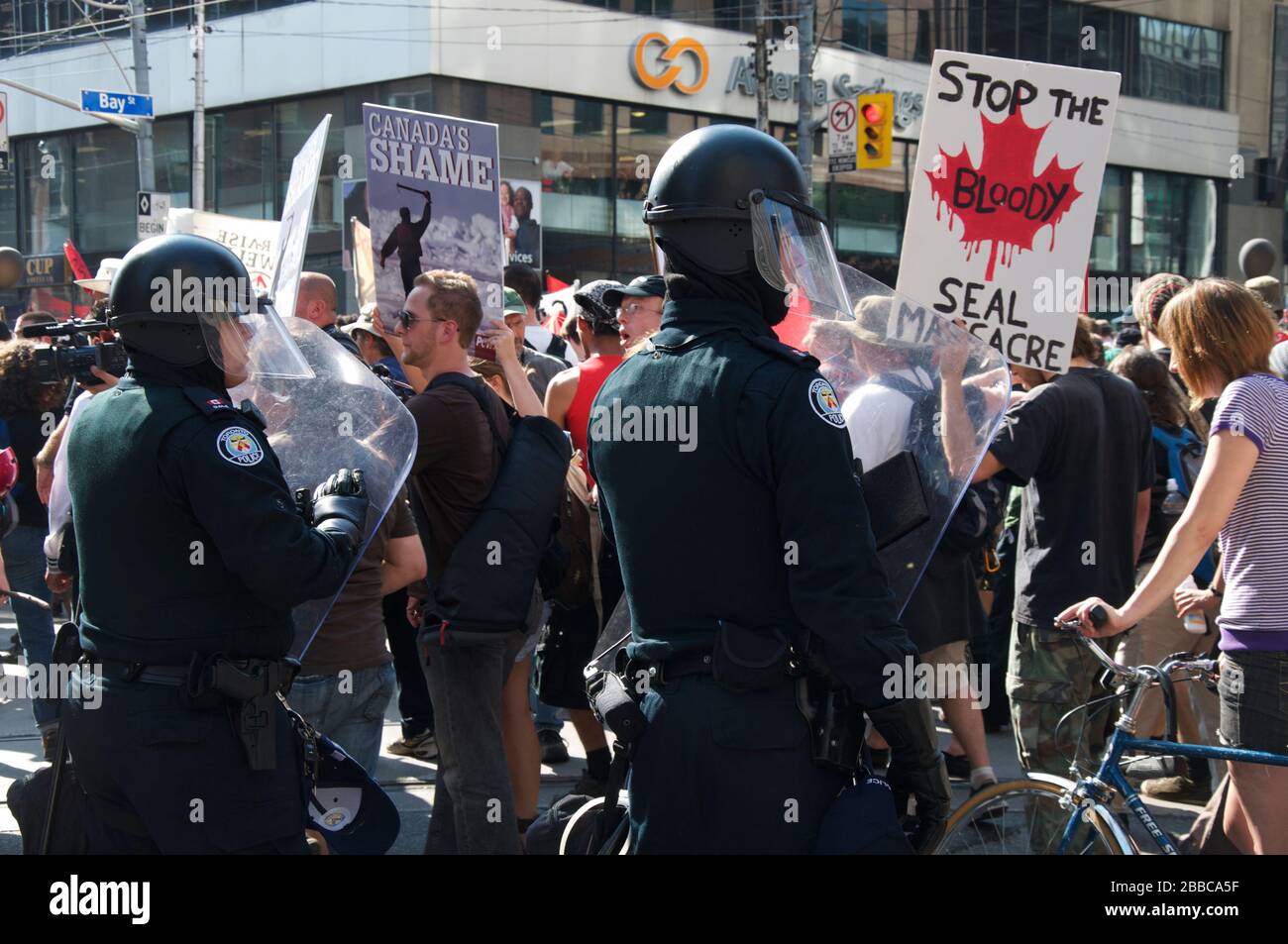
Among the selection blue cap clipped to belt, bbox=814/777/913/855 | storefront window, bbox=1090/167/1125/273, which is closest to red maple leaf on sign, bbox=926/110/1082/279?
blue cap clipped to belt, bbox=814/777/913/855

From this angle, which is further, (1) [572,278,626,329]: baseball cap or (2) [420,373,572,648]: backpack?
(1) [572,278,626,329]: baseball cap

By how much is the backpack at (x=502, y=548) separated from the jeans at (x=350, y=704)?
0.74 feet

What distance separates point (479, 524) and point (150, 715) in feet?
5.24

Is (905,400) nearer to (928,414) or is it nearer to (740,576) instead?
(928,414)

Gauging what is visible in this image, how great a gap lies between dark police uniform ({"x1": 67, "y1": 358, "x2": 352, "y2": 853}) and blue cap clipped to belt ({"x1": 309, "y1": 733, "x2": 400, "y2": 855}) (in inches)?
12.8


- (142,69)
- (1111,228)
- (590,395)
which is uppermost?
(142,69)

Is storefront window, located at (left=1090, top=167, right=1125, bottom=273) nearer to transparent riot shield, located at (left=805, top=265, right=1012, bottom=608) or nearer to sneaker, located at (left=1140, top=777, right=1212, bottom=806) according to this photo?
sneaker, located at (left=1140, top=777, right=1212, bottom=806)

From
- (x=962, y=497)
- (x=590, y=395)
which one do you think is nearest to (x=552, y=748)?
(x=590, y=395)

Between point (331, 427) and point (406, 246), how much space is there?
235 centimetres

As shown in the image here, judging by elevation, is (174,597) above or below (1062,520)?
above

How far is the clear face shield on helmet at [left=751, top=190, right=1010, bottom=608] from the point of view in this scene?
120 inches

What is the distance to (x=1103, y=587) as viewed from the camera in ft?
15.6

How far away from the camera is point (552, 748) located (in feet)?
21.2
